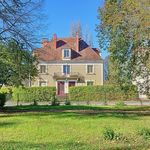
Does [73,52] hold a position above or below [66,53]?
above

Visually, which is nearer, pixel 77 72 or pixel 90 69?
pixel 77 72

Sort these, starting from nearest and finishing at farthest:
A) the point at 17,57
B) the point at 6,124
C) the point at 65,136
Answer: the point at 65,136, the point at 6,124, the point at 17,57

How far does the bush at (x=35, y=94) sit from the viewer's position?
200 feet

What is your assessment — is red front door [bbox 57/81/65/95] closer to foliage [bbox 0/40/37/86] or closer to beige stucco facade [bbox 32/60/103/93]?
beige stucco facade [bbox 32/60/103/93]

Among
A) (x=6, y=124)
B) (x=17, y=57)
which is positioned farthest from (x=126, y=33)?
(x=6, y=124)

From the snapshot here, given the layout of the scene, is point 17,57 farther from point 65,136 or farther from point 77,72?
point 77,72

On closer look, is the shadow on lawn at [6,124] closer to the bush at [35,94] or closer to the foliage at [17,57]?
the foliage at [17,57]

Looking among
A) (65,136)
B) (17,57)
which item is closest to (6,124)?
(65,136)

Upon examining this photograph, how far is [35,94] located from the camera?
62.0m

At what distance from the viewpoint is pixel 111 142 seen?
14.8 m

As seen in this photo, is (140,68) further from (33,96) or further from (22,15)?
(33,96)

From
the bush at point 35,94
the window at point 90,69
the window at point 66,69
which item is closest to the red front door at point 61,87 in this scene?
the window at point 66,69

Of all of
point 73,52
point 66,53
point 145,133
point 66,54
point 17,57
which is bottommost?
point 145,133

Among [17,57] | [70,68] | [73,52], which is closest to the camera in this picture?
[17,57]
